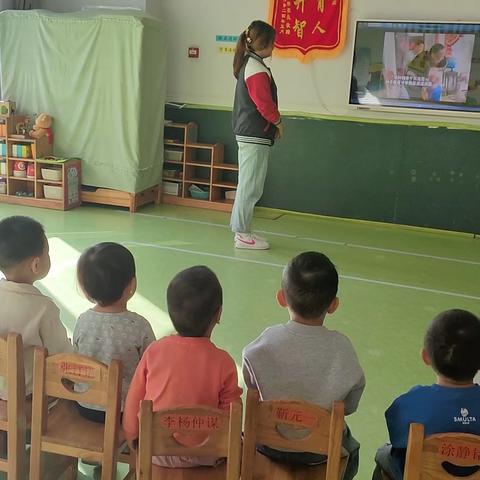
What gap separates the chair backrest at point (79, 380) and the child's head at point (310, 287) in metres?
0.54

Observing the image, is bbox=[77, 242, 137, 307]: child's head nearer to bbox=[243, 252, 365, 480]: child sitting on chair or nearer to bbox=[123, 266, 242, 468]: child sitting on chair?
bbox=[123, 266, 242, 468]: child sitting on chair

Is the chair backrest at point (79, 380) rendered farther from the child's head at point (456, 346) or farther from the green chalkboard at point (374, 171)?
the green chalkboard at point (374, 171)

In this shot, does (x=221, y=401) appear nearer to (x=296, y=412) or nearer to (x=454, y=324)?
(x=296, y=412)

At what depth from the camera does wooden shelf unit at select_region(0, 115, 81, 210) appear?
5.89 metres

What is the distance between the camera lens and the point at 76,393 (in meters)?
1.72

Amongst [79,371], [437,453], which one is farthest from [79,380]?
[437,453]

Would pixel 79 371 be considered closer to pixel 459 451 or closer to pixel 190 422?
pixel 190 422

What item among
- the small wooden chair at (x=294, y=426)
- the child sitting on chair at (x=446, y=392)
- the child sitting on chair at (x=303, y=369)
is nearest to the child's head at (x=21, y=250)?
the child sitting on chair at (x=303, y=369)

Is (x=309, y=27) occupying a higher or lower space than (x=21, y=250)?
higher

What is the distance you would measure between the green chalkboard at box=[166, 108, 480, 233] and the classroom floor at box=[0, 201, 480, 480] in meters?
0.16

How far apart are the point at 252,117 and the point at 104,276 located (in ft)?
9.85

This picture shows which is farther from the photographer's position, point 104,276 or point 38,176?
point 38,176

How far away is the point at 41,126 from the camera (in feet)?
19.5

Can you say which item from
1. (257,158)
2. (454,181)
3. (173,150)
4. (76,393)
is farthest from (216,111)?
(76,393)
